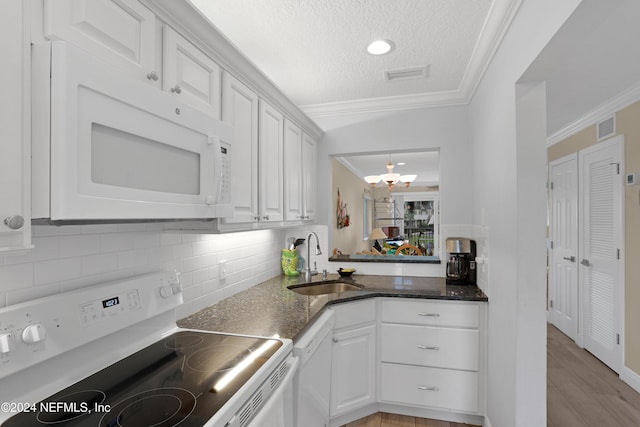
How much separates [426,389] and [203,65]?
7.79 feet

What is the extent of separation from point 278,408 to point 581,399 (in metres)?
2.67

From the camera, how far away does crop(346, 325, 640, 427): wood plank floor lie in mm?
2299

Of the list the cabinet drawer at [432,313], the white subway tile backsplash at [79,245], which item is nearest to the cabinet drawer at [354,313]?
the cabinet drawer at [432,313]

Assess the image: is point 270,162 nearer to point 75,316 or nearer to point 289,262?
point 289,262

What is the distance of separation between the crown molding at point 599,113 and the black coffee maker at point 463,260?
1.79 metres

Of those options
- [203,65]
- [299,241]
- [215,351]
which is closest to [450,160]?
[299,241]

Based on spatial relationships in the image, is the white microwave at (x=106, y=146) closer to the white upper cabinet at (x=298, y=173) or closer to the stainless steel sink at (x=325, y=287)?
the white upper cabinet at (x=298, y=173)

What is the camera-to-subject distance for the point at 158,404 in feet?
3.17

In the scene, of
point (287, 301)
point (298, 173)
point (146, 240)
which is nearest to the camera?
point (146, 240)

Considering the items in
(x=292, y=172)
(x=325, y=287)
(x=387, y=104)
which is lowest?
(x=325, y=287)

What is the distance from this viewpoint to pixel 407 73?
2.45 m

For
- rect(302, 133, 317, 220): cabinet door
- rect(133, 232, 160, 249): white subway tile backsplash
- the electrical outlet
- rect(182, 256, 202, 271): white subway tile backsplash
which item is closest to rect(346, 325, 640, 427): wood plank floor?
the electrical outlet

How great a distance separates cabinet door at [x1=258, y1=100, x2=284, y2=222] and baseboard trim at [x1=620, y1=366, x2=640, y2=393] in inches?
122

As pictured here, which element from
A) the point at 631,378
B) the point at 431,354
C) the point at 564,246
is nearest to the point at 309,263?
the point at 431,354
